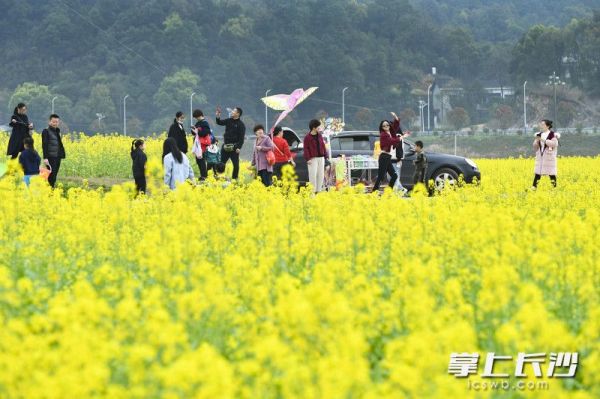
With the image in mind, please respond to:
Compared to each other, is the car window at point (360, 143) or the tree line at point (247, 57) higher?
the tree line at point (247, 57)

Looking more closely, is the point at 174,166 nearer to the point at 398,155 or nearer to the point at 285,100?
the point at 398,155

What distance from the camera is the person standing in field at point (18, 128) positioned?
16797 mm

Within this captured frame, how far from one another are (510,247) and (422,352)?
2.88 metres

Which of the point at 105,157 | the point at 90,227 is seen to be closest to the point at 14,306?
the point at 90,227

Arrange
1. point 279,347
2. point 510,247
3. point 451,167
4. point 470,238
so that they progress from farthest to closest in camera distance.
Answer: point 451,167
point 470,238
point 510,247
point 279,347

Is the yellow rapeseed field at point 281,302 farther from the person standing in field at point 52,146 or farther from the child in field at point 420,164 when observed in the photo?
the child in field at point 420,164

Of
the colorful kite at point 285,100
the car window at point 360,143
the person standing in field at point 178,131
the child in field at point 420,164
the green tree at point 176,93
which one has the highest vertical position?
the green tree at point 176,93

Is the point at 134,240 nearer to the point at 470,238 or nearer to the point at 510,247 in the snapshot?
the point at 470,238

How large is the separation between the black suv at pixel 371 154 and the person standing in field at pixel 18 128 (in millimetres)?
5081

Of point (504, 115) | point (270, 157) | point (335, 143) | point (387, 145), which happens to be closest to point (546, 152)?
point (387, 145)

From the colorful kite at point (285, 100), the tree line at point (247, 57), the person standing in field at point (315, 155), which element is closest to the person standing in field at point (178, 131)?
the person standing in field at point (315, 155)

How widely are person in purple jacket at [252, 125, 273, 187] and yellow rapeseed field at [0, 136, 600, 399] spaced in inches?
195

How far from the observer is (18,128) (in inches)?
671

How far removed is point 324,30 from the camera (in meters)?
122
